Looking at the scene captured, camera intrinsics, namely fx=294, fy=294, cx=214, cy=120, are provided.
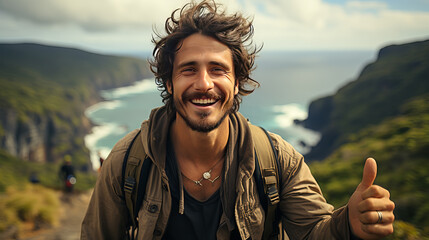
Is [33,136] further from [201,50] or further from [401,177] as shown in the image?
[201,50]

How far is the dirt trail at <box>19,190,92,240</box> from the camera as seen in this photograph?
10078 millimetres

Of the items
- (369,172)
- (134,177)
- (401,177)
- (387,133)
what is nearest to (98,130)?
(387,133)

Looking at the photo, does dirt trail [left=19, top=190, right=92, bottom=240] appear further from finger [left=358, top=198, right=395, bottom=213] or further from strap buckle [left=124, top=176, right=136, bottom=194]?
finger [left=358, top=198, right=395, bottom=213]

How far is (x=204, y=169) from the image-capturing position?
138 inches

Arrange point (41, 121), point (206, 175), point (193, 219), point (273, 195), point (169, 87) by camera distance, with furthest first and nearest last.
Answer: point (41, 121) < point (169, 87) < point (206, 175) < point (193, 219) < point (273, 195)

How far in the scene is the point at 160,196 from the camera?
3.10 metres

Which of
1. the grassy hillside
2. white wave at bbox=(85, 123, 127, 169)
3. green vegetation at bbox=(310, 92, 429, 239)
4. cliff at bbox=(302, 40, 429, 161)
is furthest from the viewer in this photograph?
white wave at bbox=(85, 123, 127, 169)

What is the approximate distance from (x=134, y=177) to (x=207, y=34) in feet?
5.94

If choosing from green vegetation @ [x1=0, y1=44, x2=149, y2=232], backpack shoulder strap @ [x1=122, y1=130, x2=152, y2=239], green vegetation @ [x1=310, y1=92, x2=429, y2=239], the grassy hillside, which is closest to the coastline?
green vegetation @ [x1=0, y1=44, x2=149, y2=232]

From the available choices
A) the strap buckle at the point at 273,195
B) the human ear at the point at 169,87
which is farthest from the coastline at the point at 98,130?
the strap buckle at the point at 273,195

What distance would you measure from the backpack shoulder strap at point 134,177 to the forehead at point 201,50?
1180mm

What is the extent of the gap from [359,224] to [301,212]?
60 centimetres

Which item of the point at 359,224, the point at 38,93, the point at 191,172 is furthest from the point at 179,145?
the point at 38,93

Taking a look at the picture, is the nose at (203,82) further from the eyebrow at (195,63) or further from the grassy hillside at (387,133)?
the grassy hillside at (387,133)
